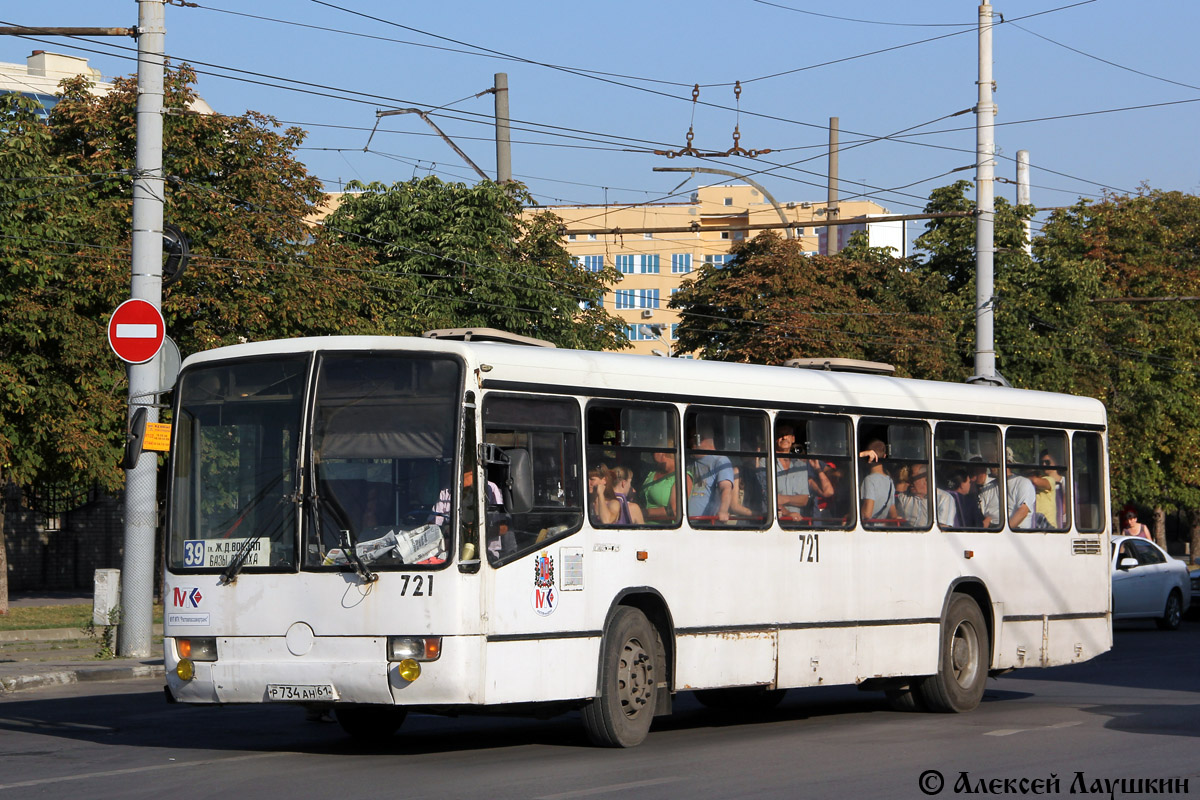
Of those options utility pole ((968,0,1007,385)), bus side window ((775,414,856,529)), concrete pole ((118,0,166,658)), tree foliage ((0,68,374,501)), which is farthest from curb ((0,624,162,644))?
bus side window ((775,414,856,529))

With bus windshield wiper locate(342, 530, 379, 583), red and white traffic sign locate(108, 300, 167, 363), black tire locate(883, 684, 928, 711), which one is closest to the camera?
bus windshield wiper locate(342, 530, 379, 583)

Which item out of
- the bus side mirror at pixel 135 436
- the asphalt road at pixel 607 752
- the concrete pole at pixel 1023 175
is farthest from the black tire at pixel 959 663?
the concrete pole at pixel 1023 175

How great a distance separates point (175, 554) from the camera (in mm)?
11656

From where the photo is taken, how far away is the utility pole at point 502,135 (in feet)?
123

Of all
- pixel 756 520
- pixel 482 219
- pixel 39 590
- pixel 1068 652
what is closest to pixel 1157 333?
pixel 482 219

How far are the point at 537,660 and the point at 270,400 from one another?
240cm

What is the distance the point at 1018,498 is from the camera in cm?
1628

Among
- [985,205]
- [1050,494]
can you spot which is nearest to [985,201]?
[985,205]

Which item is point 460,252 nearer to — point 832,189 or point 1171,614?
point 832,189

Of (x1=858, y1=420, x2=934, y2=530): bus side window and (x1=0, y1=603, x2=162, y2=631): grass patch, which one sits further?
(x1=0, y1=603, x2=162, y2=631): grass patch

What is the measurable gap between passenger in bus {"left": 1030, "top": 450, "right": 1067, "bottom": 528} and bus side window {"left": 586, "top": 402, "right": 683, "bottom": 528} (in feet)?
17.1

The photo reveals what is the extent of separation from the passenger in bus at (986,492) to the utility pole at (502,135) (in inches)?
873

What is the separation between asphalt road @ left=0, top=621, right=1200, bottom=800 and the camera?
32.9 ft

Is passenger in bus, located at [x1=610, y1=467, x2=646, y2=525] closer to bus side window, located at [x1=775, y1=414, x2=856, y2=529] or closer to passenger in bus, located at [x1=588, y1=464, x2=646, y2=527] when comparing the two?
passenger in bus, located at [x1=588, y1=464, x2=646, y2=527]
